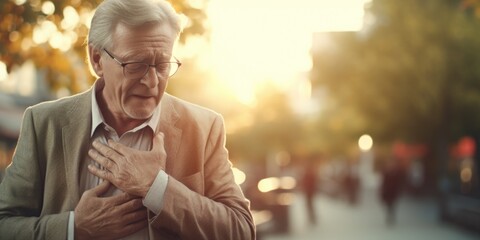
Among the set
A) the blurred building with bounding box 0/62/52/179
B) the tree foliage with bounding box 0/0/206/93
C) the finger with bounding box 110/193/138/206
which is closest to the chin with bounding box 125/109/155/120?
the finger with bounding box 110/193/138/206

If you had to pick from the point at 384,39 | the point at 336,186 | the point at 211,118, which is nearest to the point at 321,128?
the point at 336,186

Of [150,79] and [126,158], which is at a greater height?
[150,79]

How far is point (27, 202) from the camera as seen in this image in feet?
7.57

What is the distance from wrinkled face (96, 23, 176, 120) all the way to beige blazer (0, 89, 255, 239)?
0.55 ft

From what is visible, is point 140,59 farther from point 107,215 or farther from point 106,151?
point 107,215

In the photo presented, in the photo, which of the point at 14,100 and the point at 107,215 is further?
the point at 14,100

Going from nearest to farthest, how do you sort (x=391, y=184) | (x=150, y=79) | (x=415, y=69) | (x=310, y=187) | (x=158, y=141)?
(x=150, y=79)
(x=158, y=141)
(x=310, y=187)
(x=391, y=184)
(x=415, y=69)

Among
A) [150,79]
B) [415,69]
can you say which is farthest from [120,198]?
[415,69]

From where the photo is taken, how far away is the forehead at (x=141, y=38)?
Answer: 2.19 metres

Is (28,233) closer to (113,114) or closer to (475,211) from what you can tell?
(113,114)

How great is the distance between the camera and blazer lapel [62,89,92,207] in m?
2.30

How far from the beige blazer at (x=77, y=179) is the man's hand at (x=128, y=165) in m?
0.07

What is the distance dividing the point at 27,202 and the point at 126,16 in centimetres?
64

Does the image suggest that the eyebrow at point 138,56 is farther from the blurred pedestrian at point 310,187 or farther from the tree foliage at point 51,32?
the blurred pedestrian at point 310,187
